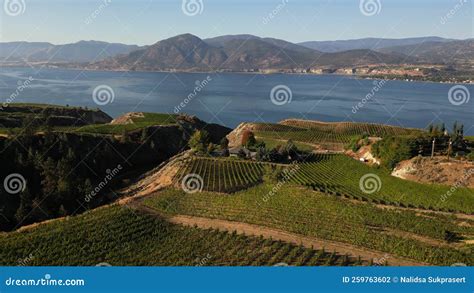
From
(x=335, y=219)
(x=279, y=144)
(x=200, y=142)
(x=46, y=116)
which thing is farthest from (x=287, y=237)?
(x=46, y=116)

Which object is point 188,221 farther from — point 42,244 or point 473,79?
point 473,79

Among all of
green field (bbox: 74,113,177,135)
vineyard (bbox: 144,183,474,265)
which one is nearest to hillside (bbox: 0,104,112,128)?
green field (bbox: 74,113,177,135)

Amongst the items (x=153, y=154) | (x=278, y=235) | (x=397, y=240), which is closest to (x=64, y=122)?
(x=153, y=154)

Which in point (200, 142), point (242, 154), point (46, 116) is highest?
point (46, 116)

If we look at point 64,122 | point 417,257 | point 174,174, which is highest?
point 64,122

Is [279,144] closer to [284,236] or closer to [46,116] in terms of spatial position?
[284,236]

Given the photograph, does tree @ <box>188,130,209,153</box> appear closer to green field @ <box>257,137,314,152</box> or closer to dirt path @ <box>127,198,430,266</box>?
green field @ <box>257,137,314,152</box>
